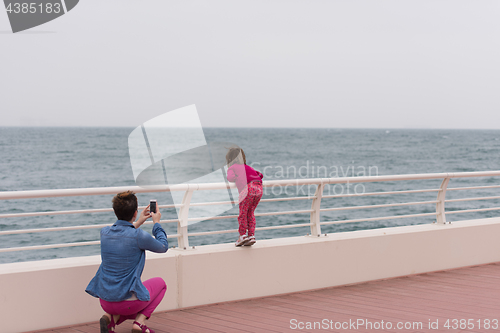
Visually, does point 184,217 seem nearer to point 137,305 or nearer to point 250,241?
point 250,241

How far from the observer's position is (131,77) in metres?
62.2

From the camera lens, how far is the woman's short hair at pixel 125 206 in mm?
3662

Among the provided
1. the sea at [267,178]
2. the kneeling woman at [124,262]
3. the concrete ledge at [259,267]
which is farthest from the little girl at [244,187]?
the sea at [267,178]

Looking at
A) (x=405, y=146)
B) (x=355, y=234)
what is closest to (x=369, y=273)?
(x=355, y=234)

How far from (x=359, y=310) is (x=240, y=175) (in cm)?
176

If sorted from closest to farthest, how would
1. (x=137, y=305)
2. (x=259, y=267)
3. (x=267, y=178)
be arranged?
1. (x=137, y=305)
2. (x=259, y=267)
3. (x=267, y=178)

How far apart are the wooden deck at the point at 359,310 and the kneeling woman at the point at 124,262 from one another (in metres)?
0.49

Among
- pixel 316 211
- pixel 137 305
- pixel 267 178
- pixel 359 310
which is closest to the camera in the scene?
pixel 137 305

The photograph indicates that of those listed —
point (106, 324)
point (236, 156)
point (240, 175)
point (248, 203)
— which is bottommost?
point (106, 324)

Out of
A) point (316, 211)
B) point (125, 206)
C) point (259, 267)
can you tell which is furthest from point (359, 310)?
point (125, 206)

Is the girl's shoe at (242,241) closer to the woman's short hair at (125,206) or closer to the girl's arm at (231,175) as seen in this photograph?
the girl's arm at (231,175)

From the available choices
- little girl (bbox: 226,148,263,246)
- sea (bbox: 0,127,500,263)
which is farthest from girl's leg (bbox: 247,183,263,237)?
sea (bbox: 0,127,500,263)

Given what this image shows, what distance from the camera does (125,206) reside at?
3.67 meters

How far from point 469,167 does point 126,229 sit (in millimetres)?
60384
